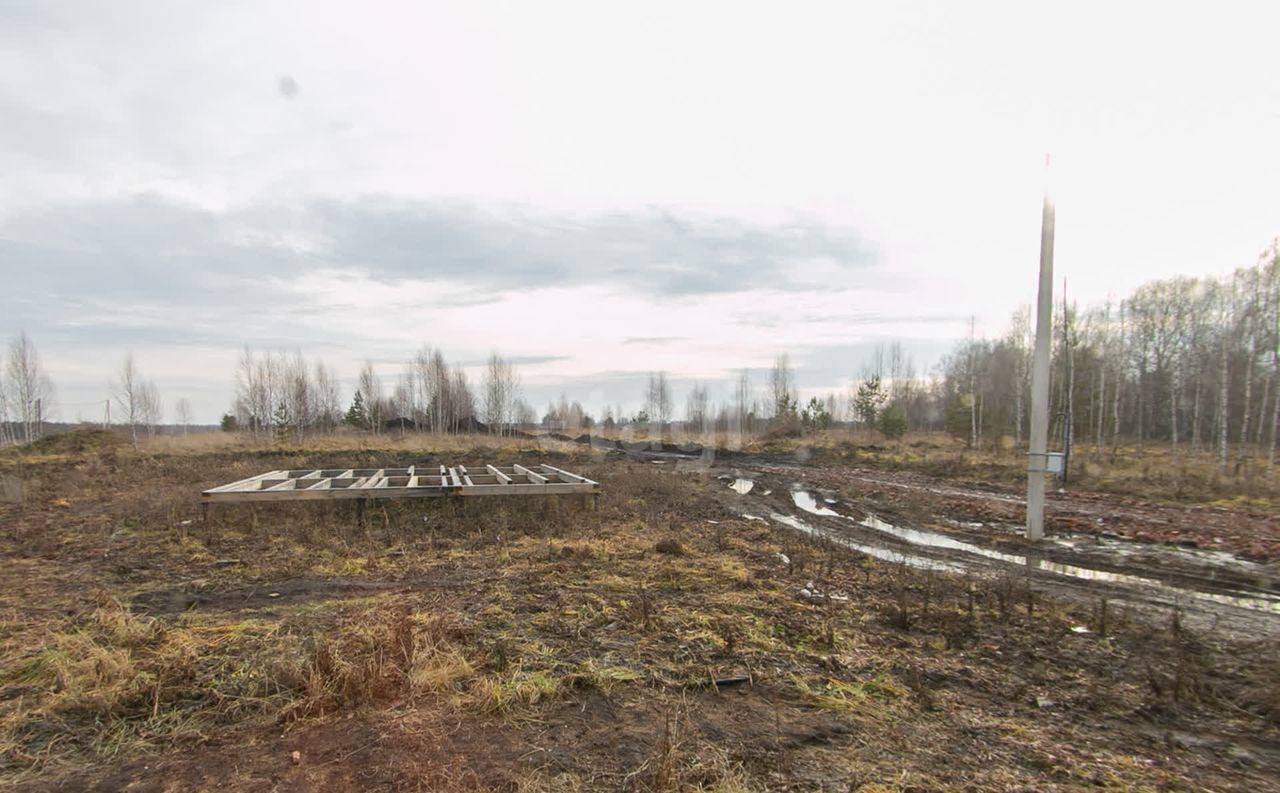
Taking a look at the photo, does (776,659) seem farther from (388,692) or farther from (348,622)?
(348,622)

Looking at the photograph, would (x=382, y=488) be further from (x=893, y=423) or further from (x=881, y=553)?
(x=893, y=423)

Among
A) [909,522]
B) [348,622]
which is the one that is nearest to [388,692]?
[348,622]

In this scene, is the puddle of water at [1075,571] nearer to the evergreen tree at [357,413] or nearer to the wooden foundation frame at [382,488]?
the wooden foundation frame at [382,488]

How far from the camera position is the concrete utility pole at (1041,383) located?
9.28m

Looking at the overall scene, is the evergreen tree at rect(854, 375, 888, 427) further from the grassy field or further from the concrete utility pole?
the grassy field

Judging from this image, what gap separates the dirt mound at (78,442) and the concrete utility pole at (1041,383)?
38.8 metres

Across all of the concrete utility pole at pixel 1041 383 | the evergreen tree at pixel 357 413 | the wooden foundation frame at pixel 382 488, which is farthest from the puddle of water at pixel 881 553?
the evergreen tree at pixel 357 413

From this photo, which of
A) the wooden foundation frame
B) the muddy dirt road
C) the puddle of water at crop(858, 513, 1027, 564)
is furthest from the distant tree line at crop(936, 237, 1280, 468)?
the wooden foundation frame

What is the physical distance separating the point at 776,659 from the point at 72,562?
9399mm

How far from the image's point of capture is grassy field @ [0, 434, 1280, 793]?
3.10 m

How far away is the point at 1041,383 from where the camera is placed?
9352 millimetres

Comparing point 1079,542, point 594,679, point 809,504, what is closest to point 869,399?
point 809,504

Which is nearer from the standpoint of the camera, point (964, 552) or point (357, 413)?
point (964, 552)

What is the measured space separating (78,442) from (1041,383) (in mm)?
41423
